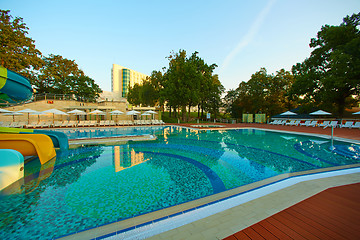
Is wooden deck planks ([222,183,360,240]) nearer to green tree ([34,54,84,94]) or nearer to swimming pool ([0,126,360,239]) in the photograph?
swimming pool ([0,126,360,239])

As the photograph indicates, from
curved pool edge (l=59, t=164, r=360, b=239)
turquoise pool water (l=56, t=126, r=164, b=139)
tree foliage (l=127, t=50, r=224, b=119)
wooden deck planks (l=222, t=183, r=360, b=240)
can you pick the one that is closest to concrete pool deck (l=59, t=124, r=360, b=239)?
curved pool edge (l=59, t=164, r=360, b=239)

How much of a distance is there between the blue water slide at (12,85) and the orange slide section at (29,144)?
80.7 inches

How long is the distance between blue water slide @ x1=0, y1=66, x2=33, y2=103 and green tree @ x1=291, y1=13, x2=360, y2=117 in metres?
Result: 23.9

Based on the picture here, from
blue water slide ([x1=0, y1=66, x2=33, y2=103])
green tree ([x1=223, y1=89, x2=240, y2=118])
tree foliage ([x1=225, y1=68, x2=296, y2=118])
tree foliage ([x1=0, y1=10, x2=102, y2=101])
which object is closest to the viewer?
blue water slide ([x1=0, y1=66, x2=33, y2=103])

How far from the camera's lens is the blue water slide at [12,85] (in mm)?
3451

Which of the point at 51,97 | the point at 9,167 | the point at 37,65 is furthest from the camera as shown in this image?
the point at 37,65

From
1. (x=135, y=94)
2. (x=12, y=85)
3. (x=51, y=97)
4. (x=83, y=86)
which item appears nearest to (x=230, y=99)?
(x=135, y=94)

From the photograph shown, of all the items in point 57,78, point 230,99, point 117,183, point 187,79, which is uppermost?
point 57,78

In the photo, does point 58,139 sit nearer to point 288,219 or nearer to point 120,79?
point 288,219

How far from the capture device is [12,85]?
3670mm

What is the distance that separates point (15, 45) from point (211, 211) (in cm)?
2980

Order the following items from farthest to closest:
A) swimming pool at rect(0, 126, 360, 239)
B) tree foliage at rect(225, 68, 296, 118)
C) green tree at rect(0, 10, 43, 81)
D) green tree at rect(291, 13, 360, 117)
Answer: tree foliage at rect(225, 68, 296, 118), green tree at rect(0, 10, 43, 81), green tree at rect(291, 13, 360, 117), swimming pool at rect(0, 126, 360, 239)

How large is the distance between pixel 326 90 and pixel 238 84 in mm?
18407

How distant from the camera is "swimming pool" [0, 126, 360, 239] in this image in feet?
8.75
